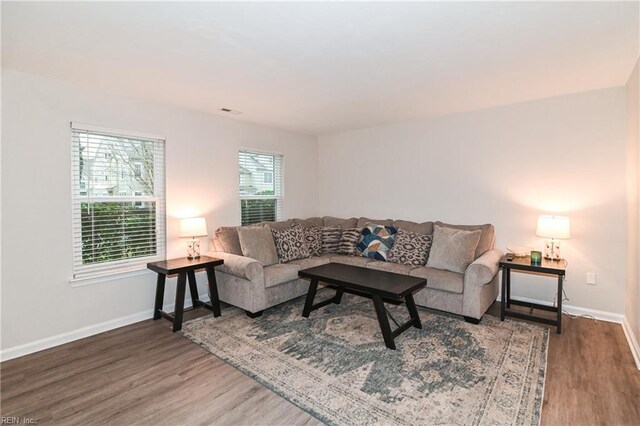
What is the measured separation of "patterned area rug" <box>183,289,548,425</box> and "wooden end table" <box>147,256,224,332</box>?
0.18 metres

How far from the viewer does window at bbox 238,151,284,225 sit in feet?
15.3

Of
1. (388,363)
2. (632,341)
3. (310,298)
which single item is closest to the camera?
(388,363)

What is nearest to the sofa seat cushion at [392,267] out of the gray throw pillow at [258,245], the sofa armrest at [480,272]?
the sofa armrest at [480,272]

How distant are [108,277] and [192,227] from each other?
0.92 metres

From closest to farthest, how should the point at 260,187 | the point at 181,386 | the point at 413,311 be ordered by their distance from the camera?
the point at 181,386 < the point at 413,311 < the point at 260,187

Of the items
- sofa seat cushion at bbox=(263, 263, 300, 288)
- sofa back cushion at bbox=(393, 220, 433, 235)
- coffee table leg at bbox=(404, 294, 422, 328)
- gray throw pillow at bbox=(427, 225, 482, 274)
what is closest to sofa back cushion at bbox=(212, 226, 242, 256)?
sofa seat cushion at bbox=(263, 263, 300, 288)

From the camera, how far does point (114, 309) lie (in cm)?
335

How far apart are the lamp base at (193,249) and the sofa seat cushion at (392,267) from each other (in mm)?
2034

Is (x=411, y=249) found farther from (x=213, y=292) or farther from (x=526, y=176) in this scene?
(x=213, y=292)

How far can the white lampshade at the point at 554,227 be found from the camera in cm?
322

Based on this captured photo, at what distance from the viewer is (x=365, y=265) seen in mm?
4094

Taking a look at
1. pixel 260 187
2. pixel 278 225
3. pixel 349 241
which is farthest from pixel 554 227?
pixel 260 187

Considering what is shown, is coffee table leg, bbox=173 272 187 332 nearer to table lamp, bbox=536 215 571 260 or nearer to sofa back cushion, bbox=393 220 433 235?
sofa back cushion, bbox=393 220 433 235

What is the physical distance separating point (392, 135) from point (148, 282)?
3715mm
